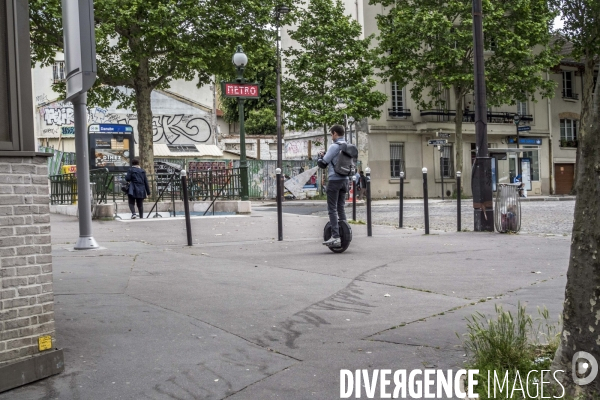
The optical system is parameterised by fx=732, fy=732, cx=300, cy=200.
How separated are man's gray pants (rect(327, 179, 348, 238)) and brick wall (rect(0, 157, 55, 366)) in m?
5.96

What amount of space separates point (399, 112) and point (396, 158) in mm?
2597

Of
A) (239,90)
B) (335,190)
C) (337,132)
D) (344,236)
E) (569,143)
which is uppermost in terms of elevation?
(239,90)

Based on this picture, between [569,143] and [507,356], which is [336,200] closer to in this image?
[507,356]

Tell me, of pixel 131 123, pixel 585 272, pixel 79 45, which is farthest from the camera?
pixel 131 123

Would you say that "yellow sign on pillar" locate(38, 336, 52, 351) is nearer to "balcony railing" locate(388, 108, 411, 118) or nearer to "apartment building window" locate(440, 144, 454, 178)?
"balcony railing" locate(388, 108, 411, 118)

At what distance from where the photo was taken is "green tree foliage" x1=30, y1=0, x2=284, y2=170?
24.0 m

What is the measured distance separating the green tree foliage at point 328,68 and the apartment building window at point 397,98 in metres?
4.21

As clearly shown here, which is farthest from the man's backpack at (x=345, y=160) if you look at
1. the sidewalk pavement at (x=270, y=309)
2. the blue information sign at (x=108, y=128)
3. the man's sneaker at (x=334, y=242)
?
the blue information sign at (x=108, y=128)

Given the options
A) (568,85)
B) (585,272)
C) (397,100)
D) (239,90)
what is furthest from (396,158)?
(585,272)

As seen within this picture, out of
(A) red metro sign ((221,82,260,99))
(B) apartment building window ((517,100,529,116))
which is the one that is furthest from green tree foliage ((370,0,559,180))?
Answer: (A) red metro sign ((221,82,260,99))

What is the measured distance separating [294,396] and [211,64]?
920 inches

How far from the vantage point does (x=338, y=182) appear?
10.1 metres

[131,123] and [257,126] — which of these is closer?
[131,123]

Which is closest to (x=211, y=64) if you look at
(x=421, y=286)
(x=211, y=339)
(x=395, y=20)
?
(x=395, y=20)
